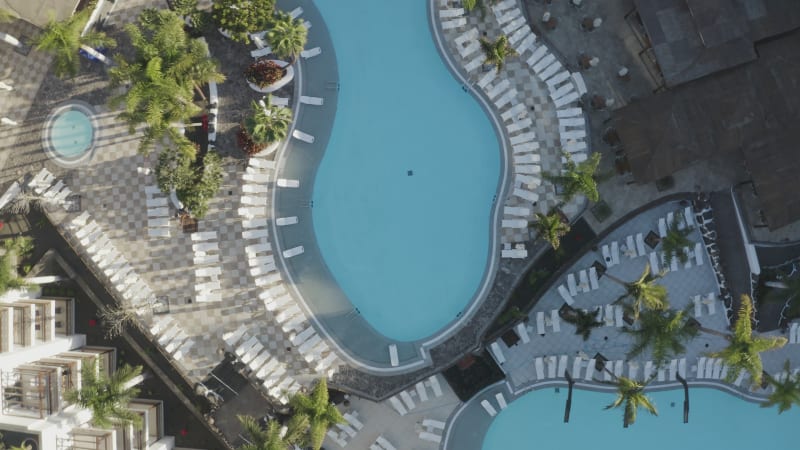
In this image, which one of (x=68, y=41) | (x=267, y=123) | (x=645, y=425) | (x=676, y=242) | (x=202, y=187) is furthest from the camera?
(x=645, y=425)

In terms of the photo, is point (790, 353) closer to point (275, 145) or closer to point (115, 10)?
point (275, 145)

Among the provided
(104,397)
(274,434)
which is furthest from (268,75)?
(274,434)

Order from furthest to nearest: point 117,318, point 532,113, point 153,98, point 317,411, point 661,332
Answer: point 532,113, point 117,318, point 661,332, point 317,411, point 153,98

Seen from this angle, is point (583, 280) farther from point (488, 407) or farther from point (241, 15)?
point (241, 15)

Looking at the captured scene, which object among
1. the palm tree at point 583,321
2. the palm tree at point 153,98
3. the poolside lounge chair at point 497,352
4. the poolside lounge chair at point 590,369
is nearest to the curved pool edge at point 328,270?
the poolside lounge chair at point 497,352

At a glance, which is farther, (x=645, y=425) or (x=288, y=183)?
(x=645, y=425)

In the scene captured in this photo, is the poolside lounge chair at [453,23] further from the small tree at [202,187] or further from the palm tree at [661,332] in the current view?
the palm tree at [661,332]
